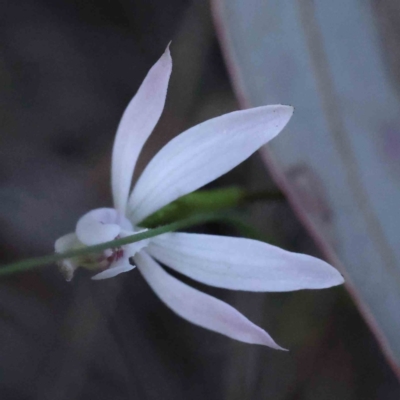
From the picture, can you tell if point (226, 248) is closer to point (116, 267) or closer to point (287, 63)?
point (116, 267)

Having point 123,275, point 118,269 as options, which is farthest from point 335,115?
point 123,275

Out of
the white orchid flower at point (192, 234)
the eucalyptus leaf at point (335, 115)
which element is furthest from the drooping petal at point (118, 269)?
the eucalyptus leaf at point (335, 115)

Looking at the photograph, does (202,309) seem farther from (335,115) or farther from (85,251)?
(335,115)

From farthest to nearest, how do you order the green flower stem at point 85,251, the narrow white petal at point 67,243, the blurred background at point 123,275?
the blurred background at point 123,275 → the narrow white petal at point 67,243 → the green flower stem at point 85,251

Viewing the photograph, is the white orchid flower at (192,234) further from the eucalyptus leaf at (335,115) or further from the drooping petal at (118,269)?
the eucalyptus leaf at (335,115)

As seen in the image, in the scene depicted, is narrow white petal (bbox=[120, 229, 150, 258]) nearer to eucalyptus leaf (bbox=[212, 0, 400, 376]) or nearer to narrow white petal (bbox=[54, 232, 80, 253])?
narrow white petal (bbox=[54, 232, 80, 253])

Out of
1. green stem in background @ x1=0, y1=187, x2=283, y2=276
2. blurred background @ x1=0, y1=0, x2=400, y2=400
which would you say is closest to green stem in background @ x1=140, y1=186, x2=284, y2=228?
green stem in background @ x1=0, y1=187, x2=283, y2=276
